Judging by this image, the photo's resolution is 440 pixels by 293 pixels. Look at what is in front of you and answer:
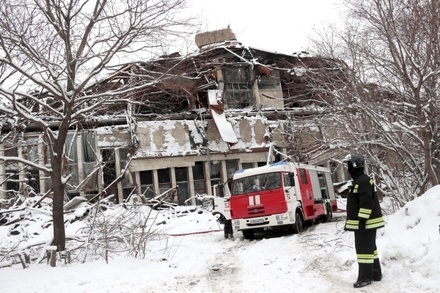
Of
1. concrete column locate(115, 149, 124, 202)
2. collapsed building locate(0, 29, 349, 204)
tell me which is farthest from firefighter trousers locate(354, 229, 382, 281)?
concrete column locate(115, 149, 124, 202)

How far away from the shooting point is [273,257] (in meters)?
9.12

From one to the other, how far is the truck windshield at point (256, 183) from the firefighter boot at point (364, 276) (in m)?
7.48

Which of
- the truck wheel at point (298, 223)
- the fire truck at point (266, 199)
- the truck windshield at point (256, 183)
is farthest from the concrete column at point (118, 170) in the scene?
the truck wheel at point (298, 223)

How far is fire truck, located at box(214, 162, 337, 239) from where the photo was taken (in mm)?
12898

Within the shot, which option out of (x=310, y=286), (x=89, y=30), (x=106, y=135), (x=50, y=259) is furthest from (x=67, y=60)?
(x=106, y=135)

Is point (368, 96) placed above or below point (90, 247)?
above

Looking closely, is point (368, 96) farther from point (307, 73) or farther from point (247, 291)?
point (247, 291)

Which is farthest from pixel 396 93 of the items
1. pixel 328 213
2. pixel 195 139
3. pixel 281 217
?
pixel 195 139

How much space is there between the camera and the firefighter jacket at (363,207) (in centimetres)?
579

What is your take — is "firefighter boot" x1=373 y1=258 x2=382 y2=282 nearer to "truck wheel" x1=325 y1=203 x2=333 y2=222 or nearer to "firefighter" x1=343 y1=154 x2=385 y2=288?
"firefighter" x1=343 y1=154 x2=385 y2=288

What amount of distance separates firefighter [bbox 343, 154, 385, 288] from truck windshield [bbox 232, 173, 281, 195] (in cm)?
719

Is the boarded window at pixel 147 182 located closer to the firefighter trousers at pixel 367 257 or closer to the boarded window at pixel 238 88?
the boarded window at pixel 238 88

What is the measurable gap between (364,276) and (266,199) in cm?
744

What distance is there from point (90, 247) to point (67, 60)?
182 inches
